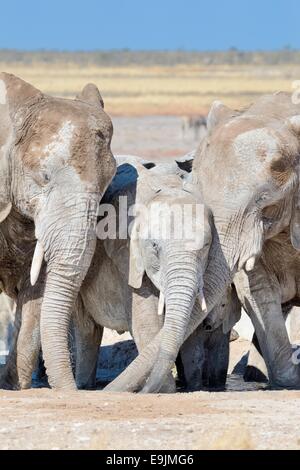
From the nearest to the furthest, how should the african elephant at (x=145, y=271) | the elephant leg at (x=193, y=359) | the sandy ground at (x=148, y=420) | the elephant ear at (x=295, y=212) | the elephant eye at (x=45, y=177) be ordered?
the sandy ground at (x=148, y=420) < the african elephant at (x=145, y=271) < the elephant eye at (x=45, y=177) < the elephant ear at (x=295, y=212) < the elephant leg at (x=193, y=359)

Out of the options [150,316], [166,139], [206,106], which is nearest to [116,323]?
[150,316]

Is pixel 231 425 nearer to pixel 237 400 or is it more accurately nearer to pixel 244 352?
pixel 237 400

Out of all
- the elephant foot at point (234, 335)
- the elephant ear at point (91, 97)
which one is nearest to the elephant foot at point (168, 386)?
the elephant ear at point (91, 97)

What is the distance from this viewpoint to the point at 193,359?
10859 millimetres

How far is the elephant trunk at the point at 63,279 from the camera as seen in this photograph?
968 centimetres

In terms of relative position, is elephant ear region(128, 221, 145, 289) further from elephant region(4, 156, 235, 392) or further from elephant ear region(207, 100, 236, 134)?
elephant ear region(207, 100, 236, 134)

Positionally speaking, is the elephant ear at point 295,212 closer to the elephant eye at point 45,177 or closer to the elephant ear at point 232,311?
the elephant ear at point 232,311

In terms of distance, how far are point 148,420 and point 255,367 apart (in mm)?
3602

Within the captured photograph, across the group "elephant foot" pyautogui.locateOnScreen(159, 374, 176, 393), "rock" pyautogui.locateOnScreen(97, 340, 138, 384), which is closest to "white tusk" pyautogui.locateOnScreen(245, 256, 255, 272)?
"elephant foot" pyautogui.locateOnScreen(159, 374, 176, 393)

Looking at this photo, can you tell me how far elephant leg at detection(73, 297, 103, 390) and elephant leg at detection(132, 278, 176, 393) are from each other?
2.86 feet

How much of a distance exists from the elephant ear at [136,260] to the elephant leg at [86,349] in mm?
976

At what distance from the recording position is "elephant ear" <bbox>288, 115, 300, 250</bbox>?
408 inches

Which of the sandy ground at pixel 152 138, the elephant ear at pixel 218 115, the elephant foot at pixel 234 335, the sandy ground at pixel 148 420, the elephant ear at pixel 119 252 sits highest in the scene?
the sandy ground at pixel 152 138

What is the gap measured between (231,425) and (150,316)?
7.73 ft
